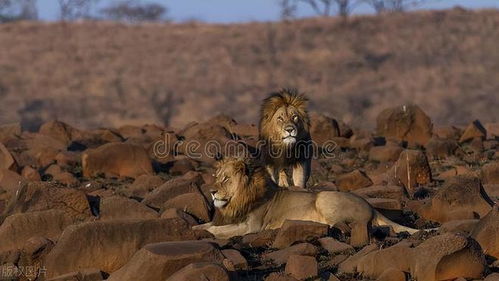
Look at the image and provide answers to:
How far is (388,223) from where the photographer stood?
28.8 ft

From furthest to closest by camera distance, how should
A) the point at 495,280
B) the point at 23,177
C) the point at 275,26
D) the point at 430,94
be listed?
the point at 275,26 < the point at 430,94 < the point at 23,177 < the point at 495,280

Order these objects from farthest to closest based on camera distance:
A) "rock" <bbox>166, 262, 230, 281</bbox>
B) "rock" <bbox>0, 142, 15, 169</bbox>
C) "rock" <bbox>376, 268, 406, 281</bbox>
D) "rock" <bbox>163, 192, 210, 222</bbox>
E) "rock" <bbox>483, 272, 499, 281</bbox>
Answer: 1. "rock" <bbox>0, 142, 15, 169</bbox>
2. "rock" <bbox>163, 192, 210, 222</bbox>
3. "rock" <bbox>376, 268, 406, 281</bbox>
4. "rock" <bbox>483, 272, 499, 281</bbox>
5. "rock" <bbox>166, 262, 230, 281</bbox>

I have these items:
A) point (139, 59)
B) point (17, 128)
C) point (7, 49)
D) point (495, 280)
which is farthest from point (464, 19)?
point (495, 280)

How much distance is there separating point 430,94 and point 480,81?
2403 millimetres

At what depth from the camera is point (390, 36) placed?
51.7 m

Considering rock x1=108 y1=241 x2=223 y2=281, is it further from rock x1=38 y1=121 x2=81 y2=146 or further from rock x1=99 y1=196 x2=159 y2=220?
rock x1=38 y1=121 x2=81 y2=146

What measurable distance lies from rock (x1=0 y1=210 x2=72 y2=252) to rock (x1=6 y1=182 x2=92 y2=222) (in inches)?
30.5

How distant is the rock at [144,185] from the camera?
12.3 m

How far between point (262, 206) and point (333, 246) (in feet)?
3.78

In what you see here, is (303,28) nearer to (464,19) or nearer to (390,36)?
(390,36)

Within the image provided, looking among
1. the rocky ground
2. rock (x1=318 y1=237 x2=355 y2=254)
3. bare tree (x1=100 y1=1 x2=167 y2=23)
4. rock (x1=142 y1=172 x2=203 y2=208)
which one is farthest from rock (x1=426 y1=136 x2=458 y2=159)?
bare tree (x1=100 y1=1 x2=167 y2=23)

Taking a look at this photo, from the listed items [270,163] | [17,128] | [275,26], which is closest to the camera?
[270,163]

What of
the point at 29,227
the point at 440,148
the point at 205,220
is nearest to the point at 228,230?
the point at 205,220

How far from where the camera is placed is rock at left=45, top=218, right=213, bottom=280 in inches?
297
